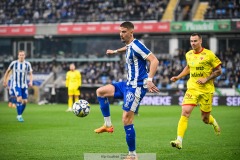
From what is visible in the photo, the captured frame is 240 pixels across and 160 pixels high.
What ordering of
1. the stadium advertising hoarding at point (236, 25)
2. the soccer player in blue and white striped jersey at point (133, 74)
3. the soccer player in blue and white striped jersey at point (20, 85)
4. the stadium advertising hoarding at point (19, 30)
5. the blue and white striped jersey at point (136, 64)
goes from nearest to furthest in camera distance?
the soccer player in blue and white striped jersey at point (133, 74) < the blue and white striped jersey at point (136, 64) < the soccer player in blue and white striped jersey at point (20, 85) < the stadium advertising hoarding at point (236, 25) < the stadium advertising hoarding at point (19, 30)

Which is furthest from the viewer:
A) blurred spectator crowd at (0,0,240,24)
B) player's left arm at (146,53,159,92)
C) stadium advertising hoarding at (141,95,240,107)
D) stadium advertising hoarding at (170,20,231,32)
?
blurred spectator crowd at (0,0,240,24)

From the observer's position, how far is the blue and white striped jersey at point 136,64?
9.95 meters

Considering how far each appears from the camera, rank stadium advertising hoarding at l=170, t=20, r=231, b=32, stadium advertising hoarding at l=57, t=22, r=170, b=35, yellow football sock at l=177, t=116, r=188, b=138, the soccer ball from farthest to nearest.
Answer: stadium advertising hoarding at l=57, t=22, r=170, b=35 → stadium advertising hoarding at l=170, t=20, r=231, b=32 → the soccer ball → yellow football sock at l=177, t=116, r=188, b=138

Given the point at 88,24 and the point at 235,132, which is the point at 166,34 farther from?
the point at 235,132

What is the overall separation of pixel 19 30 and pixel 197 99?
4018 cm

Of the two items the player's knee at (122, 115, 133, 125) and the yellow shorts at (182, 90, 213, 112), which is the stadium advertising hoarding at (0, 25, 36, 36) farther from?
the player's knee at (122, 115, 133, 125)

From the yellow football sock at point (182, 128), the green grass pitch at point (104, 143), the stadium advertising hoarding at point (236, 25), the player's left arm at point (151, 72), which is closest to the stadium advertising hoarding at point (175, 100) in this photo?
the stadium advertising hoarding at point (236, 25)

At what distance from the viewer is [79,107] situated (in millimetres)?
11844

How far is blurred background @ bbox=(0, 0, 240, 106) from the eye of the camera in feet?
139

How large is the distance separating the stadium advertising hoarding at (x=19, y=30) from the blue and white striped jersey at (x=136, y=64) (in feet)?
134

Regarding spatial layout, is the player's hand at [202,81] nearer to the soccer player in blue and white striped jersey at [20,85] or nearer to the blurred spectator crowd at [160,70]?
the soccer player in blue and white striped jersey at [20,85]

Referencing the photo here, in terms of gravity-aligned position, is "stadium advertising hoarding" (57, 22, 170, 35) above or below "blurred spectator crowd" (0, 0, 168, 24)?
below

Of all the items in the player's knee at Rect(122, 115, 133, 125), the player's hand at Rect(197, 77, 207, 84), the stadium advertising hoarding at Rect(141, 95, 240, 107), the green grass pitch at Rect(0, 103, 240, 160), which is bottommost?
Answer: the stadium advertising hoarding at Rect(141, 95, 240, 107)

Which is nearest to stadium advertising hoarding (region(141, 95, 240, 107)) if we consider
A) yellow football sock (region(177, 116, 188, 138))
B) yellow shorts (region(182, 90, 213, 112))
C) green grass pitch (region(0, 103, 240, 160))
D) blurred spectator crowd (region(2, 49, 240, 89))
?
blurred spectator crowd (region(2, 49, 240, 89))
